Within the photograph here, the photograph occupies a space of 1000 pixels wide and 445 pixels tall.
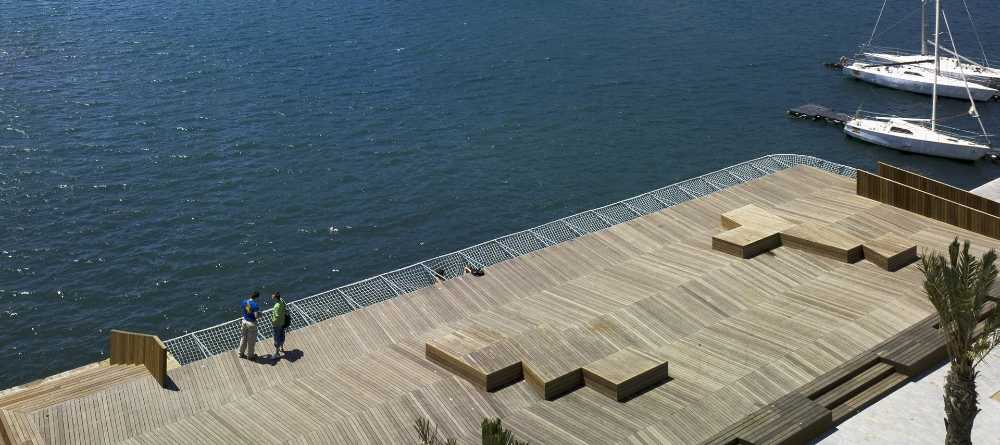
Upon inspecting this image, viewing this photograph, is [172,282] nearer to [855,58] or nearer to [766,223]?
[766,223]

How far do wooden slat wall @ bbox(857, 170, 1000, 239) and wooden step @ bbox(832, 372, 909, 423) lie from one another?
40.8ft

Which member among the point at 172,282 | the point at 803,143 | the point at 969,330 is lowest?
the point at 803,143

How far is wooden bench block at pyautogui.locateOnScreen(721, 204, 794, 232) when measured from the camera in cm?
4200

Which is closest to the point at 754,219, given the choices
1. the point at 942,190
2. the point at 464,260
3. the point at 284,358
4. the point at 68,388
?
the point at 942,190

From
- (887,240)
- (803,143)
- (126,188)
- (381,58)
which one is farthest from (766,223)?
(381,58)

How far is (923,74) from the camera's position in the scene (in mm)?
82562

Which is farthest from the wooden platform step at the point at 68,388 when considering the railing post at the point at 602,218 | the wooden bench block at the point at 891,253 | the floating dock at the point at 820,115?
the floating dock at the point at 820,115

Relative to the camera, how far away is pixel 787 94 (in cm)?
8125

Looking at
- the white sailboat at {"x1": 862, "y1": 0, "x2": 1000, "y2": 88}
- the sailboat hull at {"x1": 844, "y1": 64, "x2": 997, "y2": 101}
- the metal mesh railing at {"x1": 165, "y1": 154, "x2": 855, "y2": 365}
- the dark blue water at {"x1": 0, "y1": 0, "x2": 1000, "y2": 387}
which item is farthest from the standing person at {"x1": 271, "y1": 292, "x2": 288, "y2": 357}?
the sailboat hull at {"x1": 844, "y1": 64, "x2": 997, "y2": 101}

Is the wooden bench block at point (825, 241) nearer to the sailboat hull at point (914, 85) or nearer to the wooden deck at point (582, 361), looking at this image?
the wooden deck at point (582, 361)

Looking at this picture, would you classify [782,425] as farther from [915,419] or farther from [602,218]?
[602,218]

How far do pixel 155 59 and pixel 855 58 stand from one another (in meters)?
56.9

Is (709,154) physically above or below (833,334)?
below

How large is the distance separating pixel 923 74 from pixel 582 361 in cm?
6062
